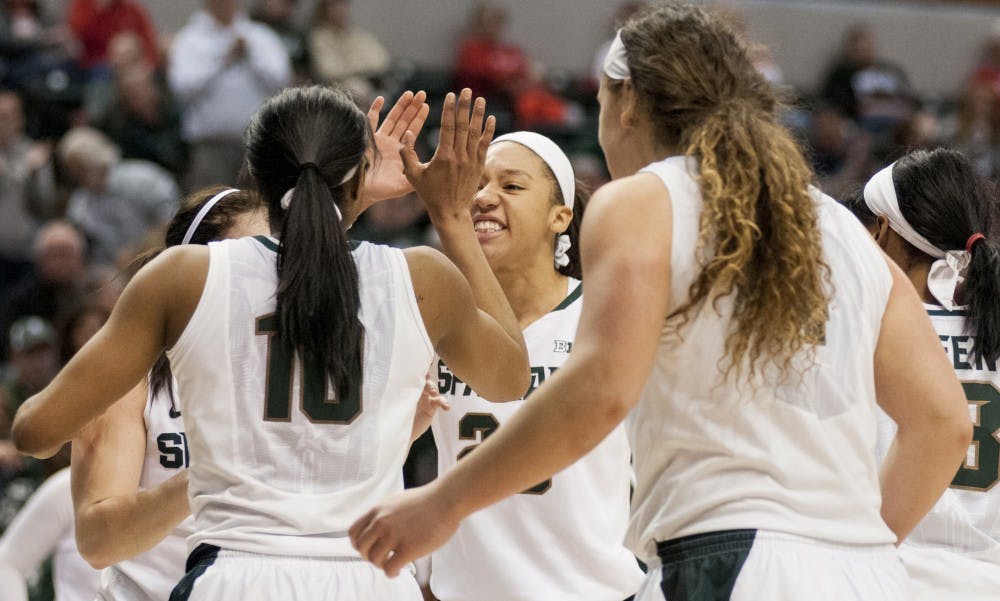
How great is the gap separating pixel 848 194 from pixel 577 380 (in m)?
1.94

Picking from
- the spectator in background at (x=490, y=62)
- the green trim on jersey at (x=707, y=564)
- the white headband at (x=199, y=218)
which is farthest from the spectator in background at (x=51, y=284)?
the green trim on jersey at (x=707, y=564)

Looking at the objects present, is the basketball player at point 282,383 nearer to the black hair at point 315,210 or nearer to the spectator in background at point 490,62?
the black hair at point 315,210

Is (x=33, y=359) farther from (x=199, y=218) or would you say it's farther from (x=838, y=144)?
(x=838, y=144)

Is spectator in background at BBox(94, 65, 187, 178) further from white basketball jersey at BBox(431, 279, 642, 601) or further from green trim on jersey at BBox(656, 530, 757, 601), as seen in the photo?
green trim on jersey at BBox(656, 530, 757, 601)

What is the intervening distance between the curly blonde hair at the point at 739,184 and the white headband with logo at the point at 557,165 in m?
1.79

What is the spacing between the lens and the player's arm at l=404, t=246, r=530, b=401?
9.36 ft

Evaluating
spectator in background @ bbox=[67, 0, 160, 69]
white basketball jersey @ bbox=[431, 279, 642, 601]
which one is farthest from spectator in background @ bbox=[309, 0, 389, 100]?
white basketball jersey @ bbox=[431, 279, 642, 601]

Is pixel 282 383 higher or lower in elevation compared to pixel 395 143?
lower

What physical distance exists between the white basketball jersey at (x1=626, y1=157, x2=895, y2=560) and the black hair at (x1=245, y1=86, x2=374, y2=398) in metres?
0.61

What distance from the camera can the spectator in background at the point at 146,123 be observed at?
1031 centimetres

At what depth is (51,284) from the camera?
9.09m

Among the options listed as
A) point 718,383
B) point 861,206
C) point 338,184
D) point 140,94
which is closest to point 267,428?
point 338,184

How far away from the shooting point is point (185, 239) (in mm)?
3562

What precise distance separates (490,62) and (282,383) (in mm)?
10045
